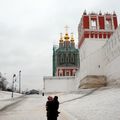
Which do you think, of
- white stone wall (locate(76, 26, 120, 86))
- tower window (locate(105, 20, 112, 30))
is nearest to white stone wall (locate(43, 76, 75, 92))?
white stone wall (locate(76, 26, 120, 86))

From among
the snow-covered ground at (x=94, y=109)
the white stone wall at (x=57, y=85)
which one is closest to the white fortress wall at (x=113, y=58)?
the snow-covered ground at (x=94, y=109)

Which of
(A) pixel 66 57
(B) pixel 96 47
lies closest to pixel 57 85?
(B) pixel 96 47

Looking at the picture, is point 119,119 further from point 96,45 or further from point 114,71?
point 96,45

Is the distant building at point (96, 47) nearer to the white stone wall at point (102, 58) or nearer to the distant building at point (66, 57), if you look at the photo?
the white stone wall at point (102, 58)

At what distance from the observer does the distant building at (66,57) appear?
256ft

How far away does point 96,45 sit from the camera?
48750 mm

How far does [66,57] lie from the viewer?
3241 inches

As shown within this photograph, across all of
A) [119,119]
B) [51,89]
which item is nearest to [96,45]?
[51,89]

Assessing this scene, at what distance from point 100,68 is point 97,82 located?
11.2 ft

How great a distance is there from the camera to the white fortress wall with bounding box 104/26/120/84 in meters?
36.0

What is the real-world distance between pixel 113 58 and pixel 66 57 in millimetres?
44130

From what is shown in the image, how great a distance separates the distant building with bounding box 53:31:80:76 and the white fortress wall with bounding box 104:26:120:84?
34.1m

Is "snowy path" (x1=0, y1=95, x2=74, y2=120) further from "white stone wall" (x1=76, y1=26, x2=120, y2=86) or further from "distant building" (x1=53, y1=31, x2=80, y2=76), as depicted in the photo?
"distant building" (x1=53, y1=31, x2=80, y2=76)

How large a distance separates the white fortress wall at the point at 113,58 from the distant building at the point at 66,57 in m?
34.1
